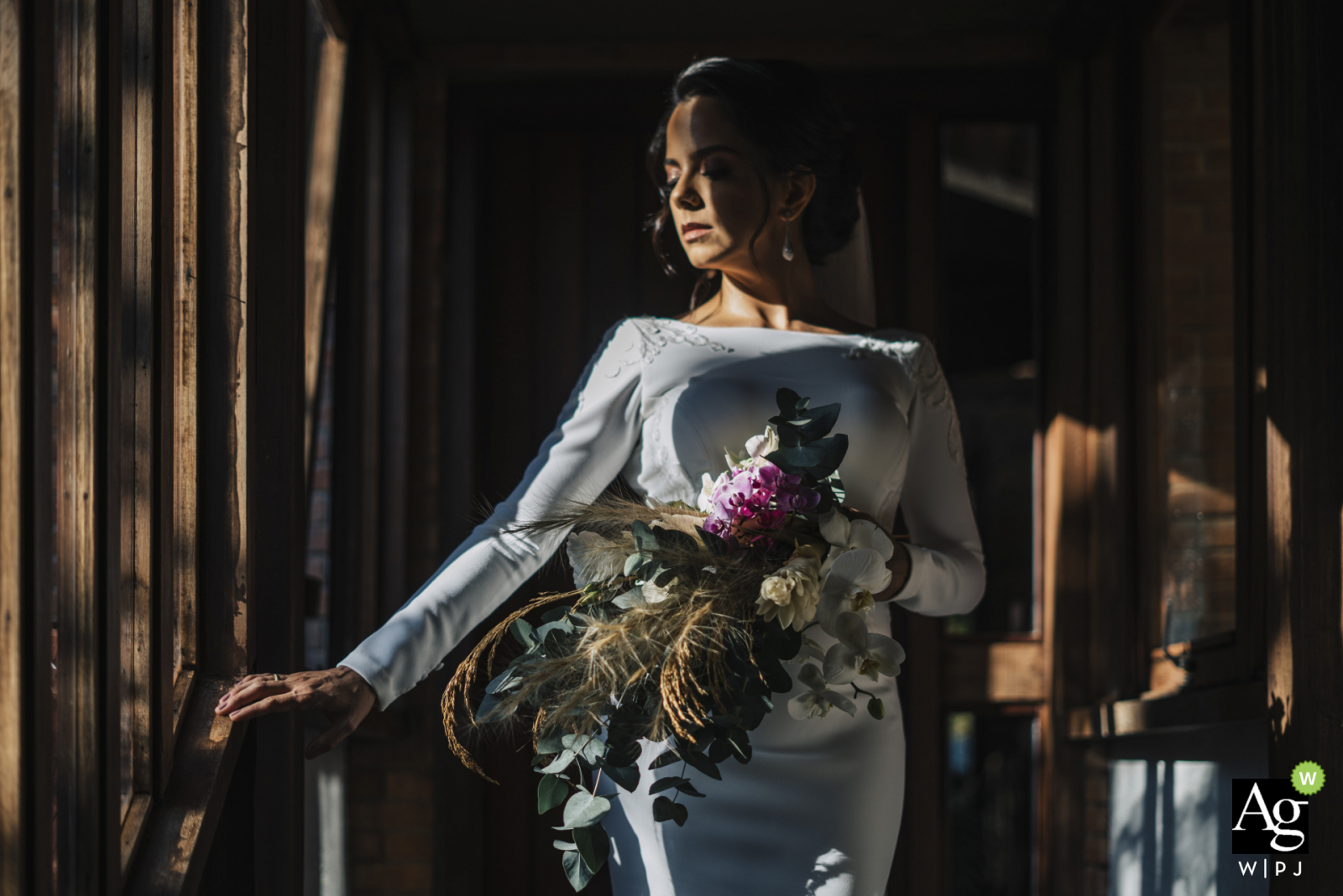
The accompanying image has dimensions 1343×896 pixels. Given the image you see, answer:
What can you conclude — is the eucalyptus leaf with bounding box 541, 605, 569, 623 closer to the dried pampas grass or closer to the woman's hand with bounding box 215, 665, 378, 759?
the dried pampas grass

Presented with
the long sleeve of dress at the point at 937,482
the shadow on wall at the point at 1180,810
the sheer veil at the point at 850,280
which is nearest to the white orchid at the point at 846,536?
the long sleeve of dress at the point at 937,482

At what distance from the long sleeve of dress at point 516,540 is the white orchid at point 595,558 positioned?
0.08m

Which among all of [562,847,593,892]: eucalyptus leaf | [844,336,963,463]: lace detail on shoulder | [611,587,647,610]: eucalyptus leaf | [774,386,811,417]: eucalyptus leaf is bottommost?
[562,847,593,892]: eucalyptus leaf

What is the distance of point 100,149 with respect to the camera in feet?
4.44

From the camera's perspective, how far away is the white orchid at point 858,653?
150cm

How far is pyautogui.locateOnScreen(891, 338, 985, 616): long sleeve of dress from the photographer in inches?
78.2

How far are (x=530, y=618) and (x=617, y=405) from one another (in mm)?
1144

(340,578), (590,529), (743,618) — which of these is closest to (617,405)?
(590,529)

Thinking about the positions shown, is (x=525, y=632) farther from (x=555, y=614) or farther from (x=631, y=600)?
(x=631, y=600)

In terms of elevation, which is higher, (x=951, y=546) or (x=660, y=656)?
(x=951, y=546)

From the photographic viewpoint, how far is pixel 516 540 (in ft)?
5.83

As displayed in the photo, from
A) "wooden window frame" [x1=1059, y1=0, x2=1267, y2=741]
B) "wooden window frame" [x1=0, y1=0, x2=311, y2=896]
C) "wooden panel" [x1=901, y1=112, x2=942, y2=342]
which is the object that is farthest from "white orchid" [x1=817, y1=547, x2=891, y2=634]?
"wooden panel" [x1=901, y1=112, x2=942, y2=342]

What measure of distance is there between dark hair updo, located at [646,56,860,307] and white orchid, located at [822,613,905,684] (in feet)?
2.59

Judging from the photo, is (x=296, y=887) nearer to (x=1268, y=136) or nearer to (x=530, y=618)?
(x=530, y=618)
